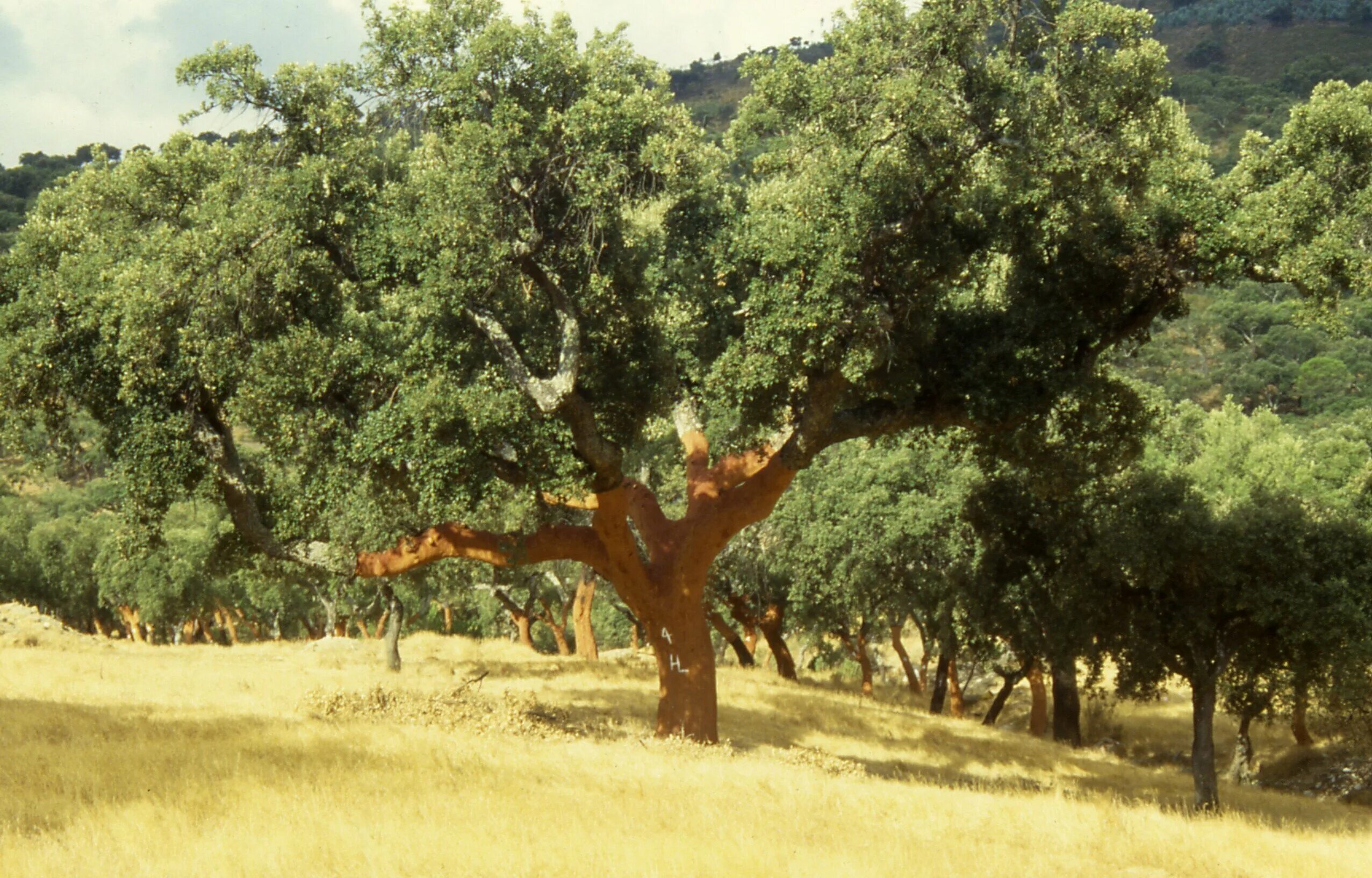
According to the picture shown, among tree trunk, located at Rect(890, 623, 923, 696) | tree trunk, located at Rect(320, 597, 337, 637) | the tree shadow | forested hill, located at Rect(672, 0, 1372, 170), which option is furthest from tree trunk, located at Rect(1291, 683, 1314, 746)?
forested hill, located at Rect(672, 0, 1372, 170)

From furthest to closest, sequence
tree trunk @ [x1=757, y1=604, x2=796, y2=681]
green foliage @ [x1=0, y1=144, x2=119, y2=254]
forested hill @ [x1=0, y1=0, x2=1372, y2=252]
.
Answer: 1. forested hill @ [x1=0, y1=0, x2=1372, y2=252]
2. green foliage @ [x1=0, y1=144, x2=119, y2=254]
3. tree trunk @ [x1=757, y1=604, x2=796, y2=681]

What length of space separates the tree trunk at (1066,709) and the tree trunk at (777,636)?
332 inches

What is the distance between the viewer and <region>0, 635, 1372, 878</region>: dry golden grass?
945 cm

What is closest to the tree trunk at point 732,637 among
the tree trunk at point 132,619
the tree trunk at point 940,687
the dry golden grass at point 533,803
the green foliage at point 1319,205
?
the tree trunk at point 940,687

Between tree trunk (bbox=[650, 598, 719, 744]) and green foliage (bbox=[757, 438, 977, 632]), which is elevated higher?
green foliage (bbox=[757, 438, 977, 632])

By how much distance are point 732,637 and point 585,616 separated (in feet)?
17.7

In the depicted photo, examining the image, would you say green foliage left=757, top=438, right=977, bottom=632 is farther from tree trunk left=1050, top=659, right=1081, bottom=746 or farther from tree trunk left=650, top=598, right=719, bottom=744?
tree trunk left=650, top=598, right=719, bottom=744

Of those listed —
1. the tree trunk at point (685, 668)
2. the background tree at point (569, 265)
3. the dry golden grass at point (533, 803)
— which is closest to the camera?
the dry golden grass at point (533, 803)

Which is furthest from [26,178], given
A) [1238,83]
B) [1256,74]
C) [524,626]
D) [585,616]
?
[1256,74]

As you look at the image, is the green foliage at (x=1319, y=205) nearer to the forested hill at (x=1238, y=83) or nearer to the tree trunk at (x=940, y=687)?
the tree trunk at (x=940, y=687)

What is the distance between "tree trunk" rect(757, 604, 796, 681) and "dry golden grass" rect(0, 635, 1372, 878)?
42.5ft

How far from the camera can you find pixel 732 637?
39.6m

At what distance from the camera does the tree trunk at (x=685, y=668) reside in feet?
59.9

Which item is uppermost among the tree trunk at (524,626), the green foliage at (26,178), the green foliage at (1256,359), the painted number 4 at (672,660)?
the green foliage at (26,178)
